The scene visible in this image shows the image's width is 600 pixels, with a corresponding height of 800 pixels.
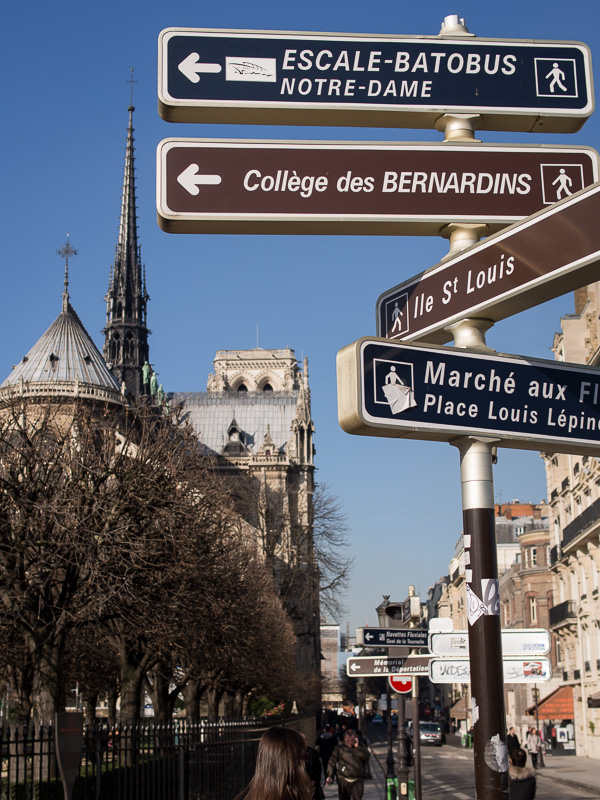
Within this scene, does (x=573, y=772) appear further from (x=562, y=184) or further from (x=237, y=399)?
(x=237, y=399)

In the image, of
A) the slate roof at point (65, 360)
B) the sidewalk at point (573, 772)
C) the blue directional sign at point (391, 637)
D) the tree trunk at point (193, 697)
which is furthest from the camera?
the slate roof at point (65, 360)

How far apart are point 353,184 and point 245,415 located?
97153mm

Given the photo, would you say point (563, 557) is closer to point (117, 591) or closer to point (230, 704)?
point (230, 704)

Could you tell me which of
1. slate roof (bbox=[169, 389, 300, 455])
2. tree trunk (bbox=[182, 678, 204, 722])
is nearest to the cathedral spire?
slate roof (bbox=[169, 389, 300, 455])

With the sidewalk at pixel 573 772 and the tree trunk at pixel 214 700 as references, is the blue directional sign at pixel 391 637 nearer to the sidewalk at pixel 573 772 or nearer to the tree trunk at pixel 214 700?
the sidewalk at pixel 573 772

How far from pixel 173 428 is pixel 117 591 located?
33.0ft

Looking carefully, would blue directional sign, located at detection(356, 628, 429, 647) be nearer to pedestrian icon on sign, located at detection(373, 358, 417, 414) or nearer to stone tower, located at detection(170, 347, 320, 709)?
pedestrian icon on sign, located at detection(373, 358, 417, 414)

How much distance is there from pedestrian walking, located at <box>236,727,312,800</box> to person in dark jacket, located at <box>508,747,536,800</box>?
8.45 metres

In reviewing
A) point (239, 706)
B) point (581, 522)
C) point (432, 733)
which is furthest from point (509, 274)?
point (432, 733)

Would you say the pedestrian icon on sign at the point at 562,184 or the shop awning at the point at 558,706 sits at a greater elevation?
the pedestrian icon on sign at the point at 562,184

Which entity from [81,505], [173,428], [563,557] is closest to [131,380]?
[563,557]

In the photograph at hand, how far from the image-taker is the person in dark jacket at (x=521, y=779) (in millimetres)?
11172

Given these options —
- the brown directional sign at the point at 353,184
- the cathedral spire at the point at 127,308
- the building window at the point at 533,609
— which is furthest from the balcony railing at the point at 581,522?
the cathedral spire at the point at 127,308

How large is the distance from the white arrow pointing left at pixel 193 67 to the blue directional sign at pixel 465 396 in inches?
59.4
